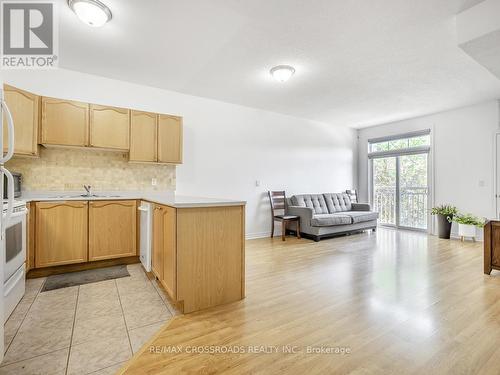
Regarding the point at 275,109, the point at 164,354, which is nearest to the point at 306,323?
the point at 164,354

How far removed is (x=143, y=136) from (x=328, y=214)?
3.89 metres

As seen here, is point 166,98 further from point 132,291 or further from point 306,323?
point 306,323

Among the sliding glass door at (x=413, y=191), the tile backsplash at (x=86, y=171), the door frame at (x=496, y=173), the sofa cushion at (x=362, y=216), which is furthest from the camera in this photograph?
the sliding glass door at (x=413, y=191)

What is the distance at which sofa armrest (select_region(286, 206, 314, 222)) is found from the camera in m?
4.83

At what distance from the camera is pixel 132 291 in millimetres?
2502

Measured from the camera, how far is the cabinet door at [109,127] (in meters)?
3.32

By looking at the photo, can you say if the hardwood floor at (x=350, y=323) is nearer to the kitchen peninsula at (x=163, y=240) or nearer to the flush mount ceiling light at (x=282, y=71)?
the kitchen peninsula at (x=163, y=240)

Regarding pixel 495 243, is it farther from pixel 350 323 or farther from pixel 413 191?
pixel 413 191

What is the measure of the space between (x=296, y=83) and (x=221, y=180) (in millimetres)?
2094

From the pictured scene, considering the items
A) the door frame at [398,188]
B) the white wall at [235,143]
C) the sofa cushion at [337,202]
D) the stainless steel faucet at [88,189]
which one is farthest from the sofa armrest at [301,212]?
the stainless steel faucet at [88,189]

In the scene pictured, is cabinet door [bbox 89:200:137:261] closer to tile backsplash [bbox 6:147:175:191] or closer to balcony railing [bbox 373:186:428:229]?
tile backsplash [bbox 6:147:175:191]

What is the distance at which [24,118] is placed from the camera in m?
2.89

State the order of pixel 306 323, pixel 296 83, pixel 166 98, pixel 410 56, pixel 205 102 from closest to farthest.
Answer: pixel 306 323, pixel 410 56, pixel 296 83, pixel 166 98, pixel 205 102

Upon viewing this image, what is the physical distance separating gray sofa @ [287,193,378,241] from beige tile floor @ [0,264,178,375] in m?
3.11
